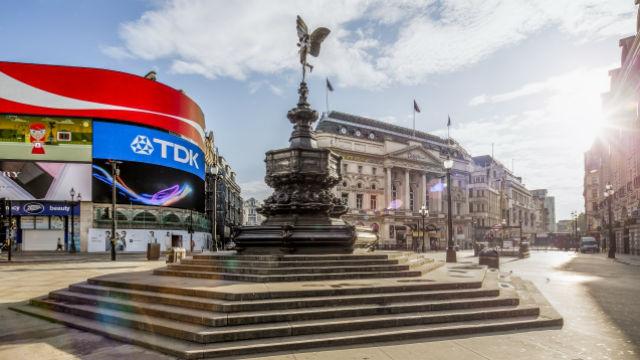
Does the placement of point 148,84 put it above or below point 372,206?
above

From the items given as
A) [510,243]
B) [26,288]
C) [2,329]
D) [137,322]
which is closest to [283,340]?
[137,322]

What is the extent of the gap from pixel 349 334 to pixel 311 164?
7.18 m

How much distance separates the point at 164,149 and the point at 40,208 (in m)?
14.6

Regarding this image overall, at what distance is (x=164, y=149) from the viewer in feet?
178

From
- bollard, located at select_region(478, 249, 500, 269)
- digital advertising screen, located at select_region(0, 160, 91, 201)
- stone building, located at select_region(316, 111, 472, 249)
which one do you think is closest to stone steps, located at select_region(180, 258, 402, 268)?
bollard, located at select_region(478, 249, 500, 269)

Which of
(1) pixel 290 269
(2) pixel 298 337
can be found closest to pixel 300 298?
(2) pixel 298 337

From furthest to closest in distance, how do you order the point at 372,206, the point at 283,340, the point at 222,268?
the point at 372,206 < the point at 222,268 < the point at 283,340

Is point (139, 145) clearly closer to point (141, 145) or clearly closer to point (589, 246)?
point (141, 145)

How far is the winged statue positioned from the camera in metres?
14.6

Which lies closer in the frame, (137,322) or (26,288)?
(137,322)

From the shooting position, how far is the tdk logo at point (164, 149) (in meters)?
51.7

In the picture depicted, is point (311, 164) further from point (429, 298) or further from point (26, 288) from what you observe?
point (26, 288)

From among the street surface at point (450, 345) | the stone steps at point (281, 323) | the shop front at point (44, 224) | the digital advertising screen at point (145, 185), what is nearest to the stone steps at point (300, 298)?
the stone steps at point (281, 323)

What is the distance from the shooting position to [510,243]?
45219 mm
